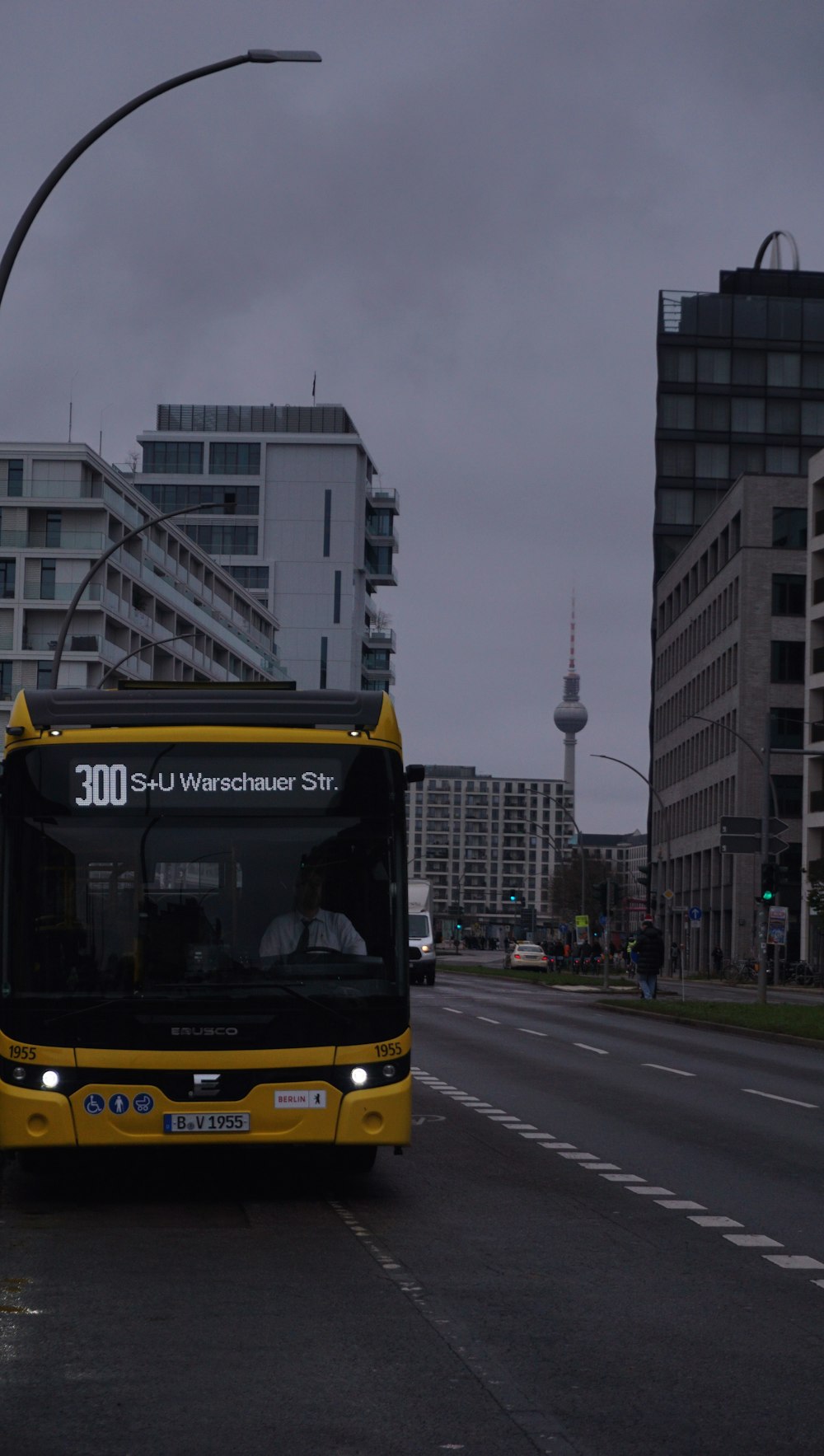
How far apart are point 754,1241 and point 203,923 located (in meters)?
3.44

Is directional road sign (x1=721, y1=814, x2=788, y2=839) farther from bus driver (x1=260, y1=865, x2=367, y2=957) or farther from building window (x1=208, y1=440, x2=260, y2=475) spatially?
building window (x1=208, y1=440, x2=260, y2=475)

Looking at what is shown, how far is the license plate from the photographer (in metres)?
10.9

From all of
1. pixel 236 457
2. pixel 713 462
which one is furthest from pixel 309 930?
pixel 236 457

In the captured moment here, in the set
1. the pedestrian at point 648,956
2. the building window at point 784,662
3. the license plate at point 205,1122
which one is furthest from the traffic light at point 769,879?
the building window at point 784,662

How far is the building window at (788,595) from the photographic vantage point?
299 feet

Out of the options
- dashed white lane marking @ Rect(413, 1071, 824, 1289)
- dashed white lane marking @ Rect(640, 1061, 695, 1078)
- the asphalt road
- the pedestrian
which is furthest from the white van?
the asphalt road

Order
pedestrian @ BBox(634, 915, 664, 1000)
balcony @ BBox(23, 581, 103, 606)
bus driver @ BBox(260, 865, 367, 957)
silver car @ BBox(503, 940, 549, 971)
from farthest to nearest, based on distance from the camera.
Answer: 1. balcony @ BBox(23, 581, 103, 606)
2. silver car @ BBox(503, 940, 549, 971)
3. pedestrian @ BBox(634, 915, 664, 1000)
4. bus driver @ BBox(260, 865, 367, 957)

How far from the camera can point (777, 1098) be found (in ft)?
63.1

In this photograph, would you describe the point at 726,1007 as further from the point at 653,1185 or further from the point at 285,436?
the point at 285,436

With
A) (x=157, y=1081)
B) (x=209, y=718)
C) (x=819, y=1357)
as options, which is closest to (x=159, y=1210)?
(x=157, y=1081)

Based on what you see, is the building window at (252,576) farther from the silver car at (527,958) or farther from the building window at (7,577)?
the silver car at (527,958)

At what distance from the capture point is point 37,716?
38.4 ft

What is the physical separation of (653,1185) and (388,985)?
214 centimetres

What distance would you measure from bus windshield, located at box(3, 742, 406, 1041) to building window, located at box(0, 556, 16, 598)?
8611cm
